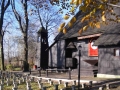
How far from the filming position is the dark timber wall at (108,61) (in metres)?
19.4

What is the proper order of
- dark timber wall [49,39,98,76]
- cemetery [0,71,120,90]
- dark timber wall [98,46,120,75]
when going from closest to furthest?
cemetery [0,71,120,90], dark timber wall [98,46,120,75], dark timber wall [49,39,98,76]

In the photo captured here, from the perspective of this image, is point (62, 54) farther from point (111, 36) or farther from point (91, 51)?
point (111, 36)

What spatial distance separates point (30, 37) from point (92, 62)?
4151 centimetres

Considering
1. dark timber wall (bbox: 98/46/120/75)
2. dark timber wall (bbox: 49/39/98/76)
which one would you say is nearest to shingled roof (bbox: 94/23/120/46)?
dark timber wall (bbox: 98/46/120/75)

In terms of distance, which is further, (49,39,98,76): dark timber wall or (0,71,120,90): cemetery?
(49,39,98,76): dark timber wall

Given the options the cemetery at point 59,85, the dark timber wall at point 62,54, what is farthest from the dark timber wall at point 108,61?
the dark timber wall at point 62,54

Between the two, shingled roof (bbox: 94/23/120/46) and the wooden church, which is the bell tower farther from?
shingled roof (bbox: 94/23/120/46)

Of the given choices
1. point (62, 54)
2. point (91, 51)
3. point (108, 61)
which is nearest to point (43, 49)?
point (62, 54)

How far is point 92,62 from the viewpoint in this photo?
23.4m

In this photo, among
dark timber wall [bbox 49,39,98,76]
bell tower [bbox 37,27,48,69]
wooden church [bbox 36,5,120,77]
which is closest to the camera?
wooden church [bbox 36,5,120,77]

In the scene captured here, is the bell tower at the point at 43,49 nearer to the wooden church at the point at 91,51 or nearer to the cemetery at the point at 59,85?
the wooden church at the point at 91,51

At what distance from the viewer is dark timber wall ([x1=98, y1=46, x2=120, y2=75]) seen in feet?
63.7

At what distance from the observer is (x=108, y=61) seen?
1997 cm

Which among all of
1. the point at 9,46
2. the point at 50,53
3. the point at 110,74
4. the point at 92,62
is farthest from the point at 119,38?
the point at 9,46
